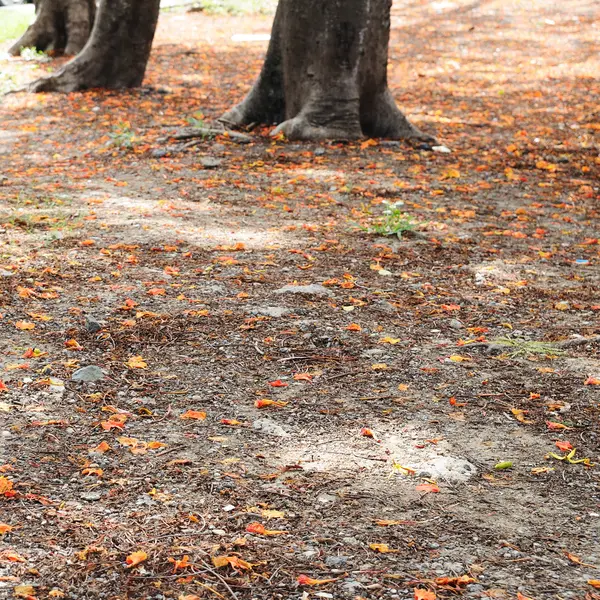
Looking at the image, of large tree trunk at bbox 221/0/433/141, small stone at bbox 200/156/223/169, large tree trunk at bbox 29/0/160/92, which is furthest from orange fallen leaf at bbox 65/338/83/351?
large tree trunk at bbox 29/0/160/92

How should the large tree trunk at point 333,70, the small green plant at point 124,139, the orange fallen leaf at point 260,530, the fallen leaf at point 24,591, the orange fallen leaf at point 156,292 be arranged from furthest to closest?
the small green plant at point 124,139
the large tree trunk at point 333,70
the orange fallen leaf at point 156,292
the orange fallen leaf at point 260,530
the fallen leaf at point 24,591

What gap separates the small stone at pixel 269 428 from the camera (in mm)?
3238

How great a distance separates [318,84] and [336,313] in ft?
14.5

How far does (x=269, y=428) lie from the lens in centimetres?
327

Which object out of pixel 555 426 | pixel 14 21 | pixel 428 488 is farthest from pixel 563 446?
pixel 14 21

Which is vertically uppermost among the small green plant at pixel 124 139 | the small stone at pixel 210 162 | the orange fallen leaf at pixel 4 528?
the small green plant at pixel 124 139

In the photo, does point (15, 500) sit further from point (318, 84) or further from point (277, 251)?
point (318, 84)

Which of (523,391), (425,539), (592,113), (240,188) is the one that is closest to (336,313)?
(523,391)

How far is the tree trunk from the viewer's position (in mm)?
13562

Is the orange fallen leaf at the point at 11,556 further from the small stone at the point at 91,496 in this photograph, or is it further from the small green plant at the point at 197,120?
the small green plant at the point at 197,120

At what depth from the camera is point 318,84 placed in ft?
27.2

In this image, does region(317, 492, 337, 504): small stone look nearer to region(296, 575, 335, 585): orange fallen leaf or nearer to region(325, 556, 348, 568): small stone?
region(325, 556, 348, 568): small stone

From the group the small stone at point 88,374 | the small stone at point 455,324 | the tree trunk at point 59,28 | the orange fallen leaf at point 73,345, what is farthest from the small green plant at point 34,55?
the small stone at point 88,374

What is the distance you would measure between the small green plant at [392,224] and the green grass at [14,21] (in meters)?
11.1
